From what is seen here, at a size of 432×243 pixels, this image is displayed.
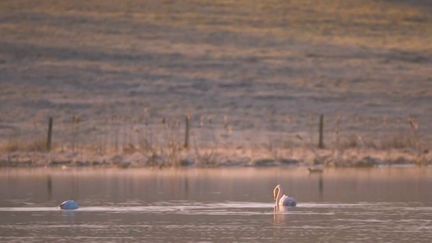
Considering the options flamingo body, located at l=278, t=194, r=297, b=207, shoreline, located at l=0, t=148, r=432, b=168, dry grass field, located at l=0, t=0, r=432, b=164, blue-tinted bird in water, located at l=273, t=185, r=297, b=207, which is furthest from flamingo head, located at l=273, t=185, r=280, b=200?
dry grass field, located at l=0, t=0, r=432, b=164

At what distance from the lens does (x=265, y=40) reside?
203 ft

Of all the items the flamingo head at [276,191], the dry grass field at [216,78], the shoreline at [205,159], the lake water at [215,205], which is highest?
the dry grass field at [216,78]

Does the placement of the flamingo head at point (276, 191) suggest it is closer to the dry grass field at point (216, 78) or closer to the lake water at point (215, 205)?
the lake water at point (215, 205)

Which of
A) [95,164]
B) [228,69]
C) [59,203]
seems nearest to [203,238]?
[59,203]

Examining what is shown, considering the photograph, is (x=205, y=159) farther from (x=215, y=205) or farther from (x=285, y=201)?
(x=285, y=201)

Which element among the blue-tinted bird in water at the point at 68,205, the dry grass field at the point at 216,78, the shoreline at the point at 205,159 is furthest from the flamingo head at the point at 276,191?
the dry grass field at the point at 216,78

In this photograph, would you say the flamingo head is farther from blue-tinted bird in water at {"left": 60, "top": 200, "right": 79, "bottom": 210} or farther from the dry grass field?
the dry grass field

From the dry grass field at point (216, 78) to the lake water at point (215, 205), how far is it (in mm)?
4080

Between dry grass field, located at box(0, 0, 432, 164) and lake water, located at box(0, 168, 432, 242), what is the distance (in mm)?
4080

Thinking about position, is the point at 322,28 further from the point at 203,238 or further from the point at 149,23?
the point at 203,238

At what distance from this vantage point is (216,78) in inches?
2163

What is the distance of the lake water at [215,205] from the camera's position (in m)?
18.6

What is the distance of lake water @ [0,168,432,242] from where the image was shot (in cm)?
1858

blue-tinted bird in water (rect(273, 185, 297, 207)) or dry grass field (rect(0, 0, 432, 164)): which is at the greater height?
dry grass field (rect(0, 0, 432, 164))
